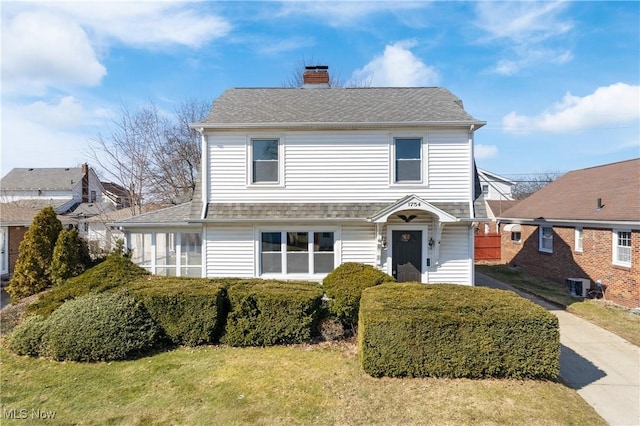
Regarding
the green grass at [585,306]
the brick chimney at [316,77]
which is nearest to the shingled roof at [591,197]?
the green grass at [585,306]

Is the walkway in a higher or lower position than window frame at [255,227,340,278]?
lower

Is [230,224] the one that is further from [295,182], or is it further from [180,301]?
[180,301]

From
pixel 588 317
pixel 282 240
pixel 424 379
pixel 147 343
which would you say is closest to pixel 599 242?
pixel 588 317

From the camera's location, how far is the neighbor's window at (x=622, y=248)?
11.1 meters

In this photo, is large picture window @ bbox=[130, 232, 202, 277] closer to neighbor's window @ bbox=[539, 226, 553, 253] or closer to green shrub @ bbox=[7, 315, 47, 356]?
green shrub @ bbox=[7, 315, 47, 356]

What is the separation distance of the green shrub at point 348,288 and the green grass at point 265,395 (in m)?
1.10

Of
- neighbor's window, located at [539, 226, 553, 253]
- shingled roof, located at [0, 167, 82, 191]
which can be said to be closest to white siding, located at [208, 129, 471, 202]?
neighbor's window, located at [539, 226, 553, 253]

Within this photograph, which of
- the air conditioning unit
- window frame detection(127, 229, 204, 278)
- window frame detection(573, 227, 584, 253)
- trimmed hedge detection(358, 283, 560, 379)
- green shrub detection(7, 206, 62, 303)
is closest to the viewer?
trimmed hedge detection(358, 283, 560, 379)

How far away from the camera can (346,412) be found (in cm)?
502

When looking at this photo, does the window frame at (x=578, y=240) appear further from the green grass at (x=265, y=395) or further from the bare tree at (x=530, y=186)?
the bare tree at (x=530, y=186)

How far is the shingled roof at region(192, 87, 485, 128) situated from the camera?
10.2 meters

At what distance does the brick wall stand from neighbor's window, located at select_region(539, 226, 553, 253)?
26cm

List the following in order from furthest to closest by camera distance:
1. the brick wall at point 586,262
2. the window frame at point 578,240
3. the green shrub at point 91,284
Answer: the window frame at point 578,240 < the brick wall at point 586,262 < the green shrub at point 91,284

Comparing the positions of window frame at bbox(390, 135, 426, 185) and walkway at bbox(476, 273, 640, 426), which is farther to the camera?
window frame at bbox(390, 135, 426, 185)
